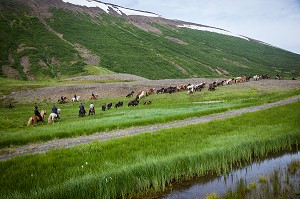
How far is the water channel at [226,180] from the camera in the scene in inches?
492

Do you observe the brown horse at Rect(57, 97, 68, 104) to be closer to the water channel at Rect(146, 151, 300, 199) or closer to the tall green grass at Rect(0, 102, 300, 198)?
the tall green grass at Rect(0, 102, 300, 198)

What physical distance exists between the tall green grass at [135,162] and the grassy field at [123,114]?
27.0 feet

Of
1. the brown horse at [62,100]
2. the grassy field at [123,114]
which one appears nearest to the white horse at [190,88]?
the grassy field at [123,114]

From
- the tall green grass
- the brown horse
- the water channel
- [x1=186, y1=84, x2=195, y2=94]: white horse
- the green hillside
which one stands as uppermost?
the green hillside

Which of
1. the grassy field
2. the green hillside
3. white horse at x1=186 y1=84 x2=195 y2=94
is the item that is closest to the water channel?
the grassy field

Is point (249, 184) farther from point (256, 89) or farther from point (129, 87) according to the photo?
point (129, 87)

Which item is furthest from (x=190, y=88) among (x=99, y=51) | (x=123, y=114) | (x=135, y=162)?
(x=99, y=51)

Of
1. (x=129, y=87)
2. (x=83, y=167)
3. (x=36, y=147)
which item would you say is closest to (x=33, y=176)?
(x=83, y=167)

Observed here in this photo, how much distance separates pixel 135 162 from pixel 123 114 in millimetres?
25064

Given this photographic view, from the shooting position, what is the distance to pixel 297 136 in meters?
19.7

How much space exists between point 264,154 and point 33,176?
13.7 metres

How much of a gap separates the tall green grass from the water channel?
500 millimetres

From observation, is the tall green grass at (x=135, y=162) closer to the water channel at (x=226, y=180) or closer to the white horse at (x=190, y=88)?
the water channel at (x=226, y=180)

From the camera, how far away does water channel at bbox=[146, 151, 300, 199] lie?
12.5 m
